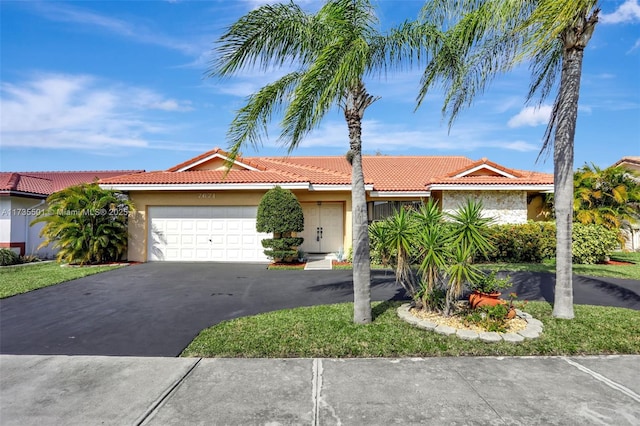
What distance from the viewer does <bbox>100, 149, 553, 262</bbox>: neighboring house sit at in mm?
14227

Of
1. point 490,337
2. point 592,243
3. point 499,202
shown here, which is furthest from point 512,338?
point 499,202

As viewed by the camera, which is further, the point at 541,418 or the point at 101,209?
the point at 101,209

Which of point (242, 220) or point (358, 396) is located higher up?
point (242, 220)

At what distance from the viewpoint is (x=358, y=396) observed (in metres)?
3.74

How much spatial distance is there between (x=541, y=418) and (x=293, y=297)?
5878mm

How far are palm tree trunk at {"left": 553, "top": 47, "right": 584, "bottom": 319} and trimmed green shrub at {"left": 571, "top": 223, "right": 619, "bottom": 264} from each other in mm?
9105

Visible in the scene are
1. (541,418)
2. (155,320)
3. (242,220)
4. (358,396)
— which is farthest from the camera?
(242,220)

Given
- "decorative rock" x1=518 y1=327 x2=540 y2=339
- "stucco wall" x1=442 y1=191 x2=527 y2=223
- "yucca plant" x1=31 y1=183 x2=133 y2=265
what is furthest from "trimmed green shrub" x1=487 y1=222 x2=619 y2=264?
"yucca plant" x1=31 y1=183 x2=133 y2=265

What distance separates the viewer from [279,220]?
12.8 metres

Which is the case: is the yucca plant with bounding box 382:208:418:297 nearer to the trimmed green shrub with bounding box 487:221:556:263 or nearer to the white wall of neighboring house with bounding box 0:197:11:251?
the trimmed green shrub with bounding box 487:221:556:263

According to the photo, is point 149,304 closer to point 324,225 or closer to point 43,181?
point 324,225

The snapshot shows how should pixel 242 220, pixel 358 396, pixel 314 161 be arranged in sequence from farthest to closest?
pixel 314 161, pixel 242 220, pixel 358 396

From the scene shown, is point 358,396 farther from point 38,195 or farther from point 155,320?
point 38,195

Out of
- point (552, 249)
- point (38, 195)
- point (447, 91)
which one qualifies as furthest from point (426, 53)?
point (38, 195)
